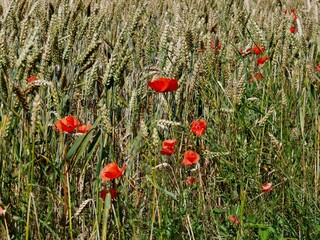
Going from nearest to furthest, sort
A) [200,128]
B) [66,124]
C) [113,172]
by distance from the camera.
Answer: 1. [113,172]
2. [66,124]
3. [200,128]

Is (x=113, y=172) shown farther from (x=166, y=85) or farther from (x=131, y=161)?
(x=166, y=85)

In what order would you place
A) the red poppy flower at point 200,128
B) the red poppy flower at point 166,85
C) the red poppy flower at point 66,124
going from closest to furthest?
the red poppy flower at point 66,124, the red poppy flower at point 166,85, the red poppy flower at point 200,128

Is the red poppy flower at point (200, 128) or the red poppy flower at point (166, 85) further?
the red poppy flower at point (200, 128)

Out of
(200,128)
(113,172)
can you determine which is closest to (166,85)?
(200,128)

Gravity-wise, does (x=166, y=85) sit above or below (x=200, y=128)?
above

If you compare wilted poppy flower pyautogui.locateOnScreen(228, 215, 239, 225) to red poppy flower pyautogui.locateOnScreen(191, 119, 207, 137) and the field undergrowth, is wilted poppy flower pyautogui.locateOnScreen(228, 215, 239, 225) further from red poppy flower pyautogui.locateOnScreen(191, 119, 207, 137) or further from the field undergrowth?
red poppy flower pyautogui.locateOnScreen(191, 119, 207, 137)

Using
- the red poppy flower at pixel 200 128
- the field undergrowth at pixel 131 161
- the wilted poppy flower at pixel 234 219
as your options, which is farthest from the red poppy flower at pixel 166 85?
the wilted poppy flower at pixel 234 219

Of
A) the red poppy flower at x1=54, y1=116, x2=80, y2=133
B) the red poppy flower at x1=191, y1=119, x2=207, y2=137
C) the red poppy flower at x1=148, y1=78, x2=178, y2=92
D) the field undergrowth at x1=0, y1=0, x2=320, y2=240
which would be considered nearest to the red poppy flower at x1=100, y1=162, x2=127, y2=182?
the field undergrowth at x1=0, y1=0, x2=320, y2=240

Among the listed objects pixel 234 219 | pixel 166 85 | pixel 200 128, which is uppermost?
pixel 166 85

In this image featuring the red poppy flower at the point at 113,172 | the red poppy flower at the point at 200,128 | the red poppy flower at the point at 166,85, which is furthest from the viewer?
the red poppy flower at the point at 200,128

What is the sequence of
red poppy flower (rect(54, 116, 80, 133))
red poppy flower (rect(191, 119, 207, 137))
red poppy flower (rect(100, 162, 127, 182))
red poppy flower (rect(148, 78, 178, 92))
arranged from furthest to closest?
1. red poppy flower (rect(191, 119, 207, 137))
2. red poppy flower (rect(148, 78, 178, 92))
3. red poppy flower (rect(54, 116, 80, 133))
4. red poppy flower (rect(100, 162, 127, 182))

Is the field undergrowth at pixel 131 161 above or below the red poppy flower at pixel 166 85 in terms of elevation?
below

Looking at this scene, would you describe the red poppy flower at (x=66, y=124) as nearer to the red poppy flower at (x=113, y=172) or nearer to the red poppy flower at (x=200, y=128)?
the red poppy flower at (x=113, y=172)

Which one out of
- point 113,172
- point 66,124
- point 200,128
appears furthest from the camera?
point 200,128
